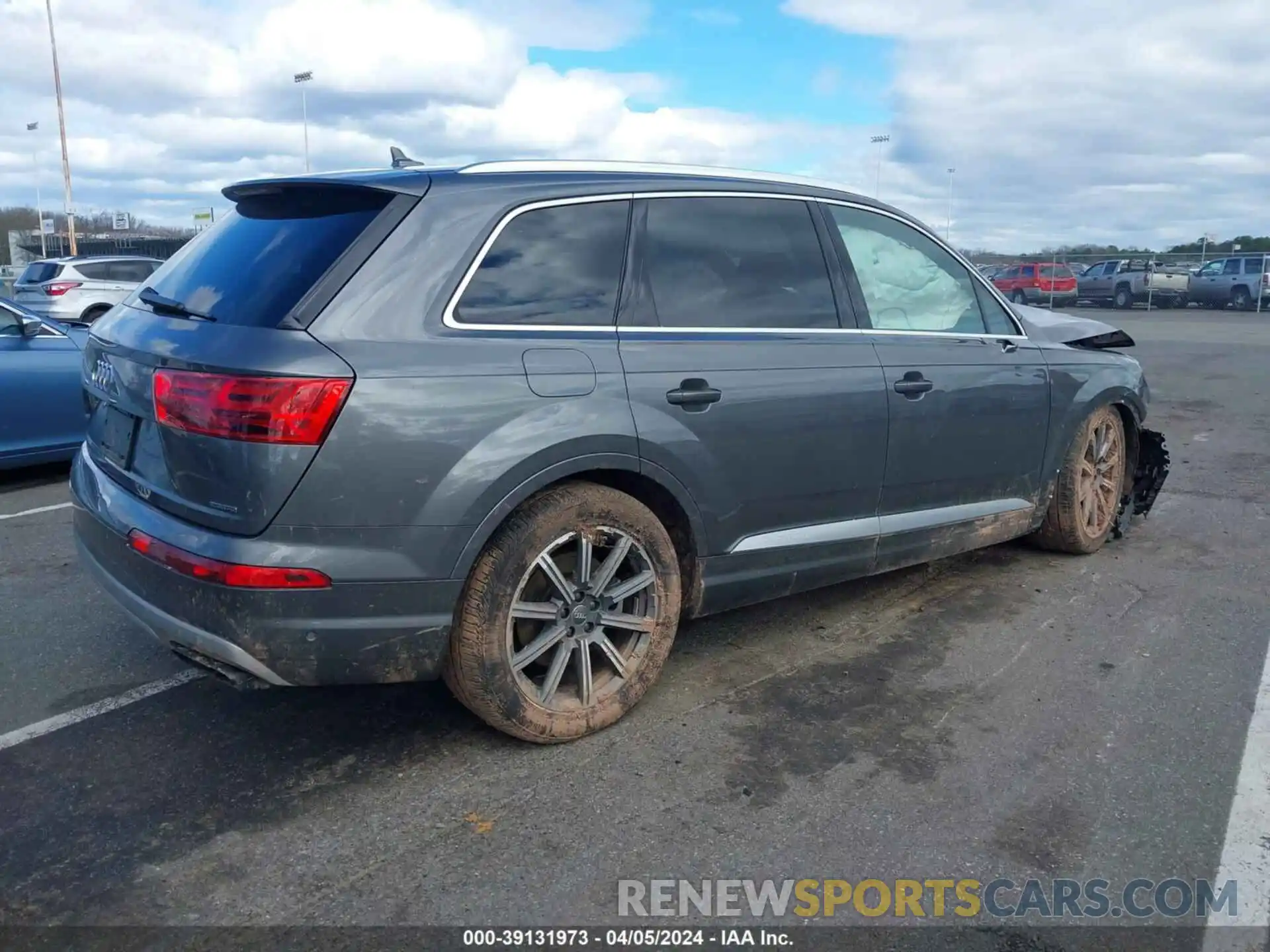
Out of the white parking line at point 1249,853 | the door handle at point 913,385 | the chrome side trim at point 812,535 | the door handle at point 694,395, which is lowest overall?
the white parking line at point 1249,853

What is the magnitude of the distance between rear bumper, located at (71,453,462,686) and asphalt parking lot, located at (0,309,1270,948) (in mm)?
428

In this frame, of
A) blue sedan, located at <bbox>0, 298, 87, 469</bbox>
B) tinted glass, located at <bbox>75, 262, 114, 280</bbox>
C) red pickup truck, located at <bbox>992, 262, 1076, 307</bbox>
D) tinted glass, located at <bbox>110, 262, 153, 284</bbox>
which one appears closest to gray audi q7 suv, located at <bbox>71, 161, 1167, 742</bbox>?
blue sedan, located at <bbox>0, 298, 87, 469</bbox>

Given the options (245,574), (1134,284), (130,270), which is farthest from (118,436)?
(1134,284)

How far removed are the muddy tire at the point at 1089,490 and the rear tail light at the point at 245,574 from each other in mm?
3877

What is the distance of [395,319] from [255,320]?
40 centimetres

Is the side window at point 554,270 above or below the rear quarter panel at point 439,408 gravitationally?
above

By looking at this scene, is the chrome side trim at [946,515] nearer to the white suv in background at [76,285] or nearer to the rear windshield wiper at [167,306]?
the rear windshield wiper at [167,306]

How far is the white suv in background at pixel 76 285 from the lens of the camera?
1803 cm

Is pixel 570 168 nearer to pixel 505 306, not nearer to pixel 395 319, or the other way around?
pixel 505 306

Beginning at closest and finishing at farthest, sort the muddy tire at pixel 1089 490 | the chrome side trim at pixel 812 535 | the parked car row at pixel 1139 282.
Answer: the chrome side trim at pixel 812 535 < the muddy tire at pixel 1089 490 < the parked car row at pixel 1139 282

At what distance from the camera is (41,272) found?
62.0 feet

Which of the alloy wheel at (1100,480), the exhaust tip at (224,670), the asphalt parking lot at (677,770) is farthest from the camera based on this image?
the alloy wheel at (1100,480)

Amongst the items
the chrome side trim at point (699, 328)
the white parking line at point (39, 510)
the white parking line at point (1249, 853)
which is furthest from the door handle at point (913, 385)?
the white parking line at point (39, 510)

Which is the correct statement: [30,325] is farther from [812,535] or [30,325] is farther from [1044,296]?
[1044,296]
